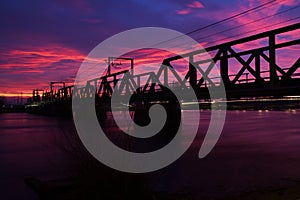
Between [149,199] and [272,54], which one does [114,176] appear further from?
[272,54]

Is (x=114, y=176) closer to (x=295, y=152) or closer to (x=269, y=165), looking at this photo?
(x=269, y=165)

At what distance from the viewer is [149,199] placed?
328 inches

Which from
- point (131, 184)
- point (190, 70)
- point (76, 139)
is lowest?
point (131, 184)

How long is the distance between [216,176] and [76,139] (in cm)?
762

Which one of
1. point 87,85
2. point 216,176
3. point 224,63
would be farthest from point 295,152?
point 87,85

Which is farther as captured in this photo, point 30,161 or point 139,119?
point 139,119

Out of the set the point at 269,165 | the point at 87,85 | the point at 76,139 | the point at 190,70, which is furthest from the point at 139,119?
the point at 87,85

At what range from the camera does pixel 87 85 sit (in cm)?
6769

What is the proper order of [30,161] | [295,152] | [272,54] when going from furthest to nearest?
1. [295,152]
2. [30,161]
3. [272,54]

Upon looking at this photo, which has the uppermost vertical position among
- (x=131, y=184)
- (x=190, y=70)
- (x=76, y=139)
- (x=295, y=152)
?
(x=190, y=70)

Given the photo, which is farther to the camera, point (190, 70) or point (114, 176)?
point (190, 70)

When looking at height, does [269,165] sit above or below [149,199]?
below

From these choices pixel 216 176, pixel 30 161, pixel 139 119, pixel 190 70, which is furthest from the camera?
pixel 139 119

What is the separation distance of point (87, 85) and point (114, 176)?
2392 inches
